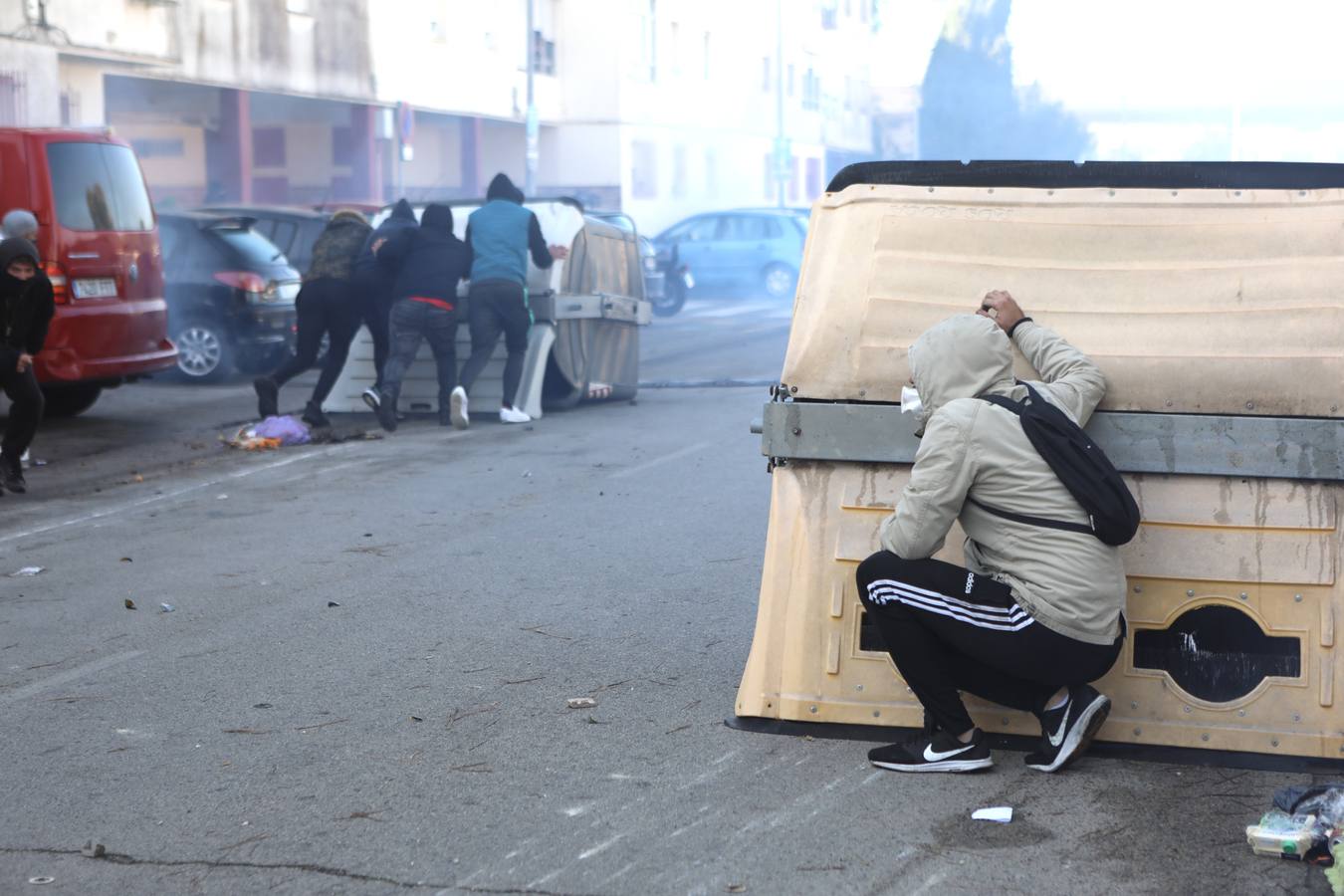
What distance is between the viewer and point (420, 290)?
12305 mm

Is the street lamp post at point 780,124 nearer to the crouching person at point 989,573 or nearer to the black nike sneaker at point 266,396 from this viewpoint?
the black nike sneaker at point 266,396

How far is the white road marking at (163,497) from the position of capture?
873 centimetres

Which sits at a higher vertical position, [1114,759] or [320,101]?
[320,101]

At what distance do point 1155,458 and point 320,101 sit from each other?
1160 inches

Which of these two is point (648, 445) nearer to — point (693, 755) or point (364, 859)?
point (693, 755)

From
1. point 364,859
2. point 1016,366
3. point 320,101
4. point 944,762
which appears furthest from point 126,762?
point 320,101

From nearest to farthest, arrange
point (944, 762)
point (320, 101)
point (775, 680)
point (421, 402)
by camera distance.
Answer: point (944, 762) < point (775, 680) < point (421, 402) < point (320, 101)

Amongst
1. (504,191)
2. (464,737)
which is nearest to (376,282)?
(504,191)

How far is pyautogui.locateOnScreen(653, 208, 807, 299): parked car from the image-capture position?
103 ft

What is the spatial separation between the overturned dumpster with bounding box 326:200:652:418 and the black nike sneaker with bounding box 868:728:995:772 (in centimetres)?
882

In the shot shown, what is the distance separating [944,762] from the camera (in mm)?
4602

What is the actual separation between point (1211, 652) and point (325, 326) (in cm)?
894

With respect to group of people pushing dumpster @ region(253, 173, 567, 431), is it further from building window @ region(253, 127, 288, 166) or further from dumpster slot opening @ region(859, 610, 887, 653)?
building window @ region(253, 127, 288, 166)

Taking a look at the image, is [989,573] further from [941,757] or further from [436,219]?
[436,219]
